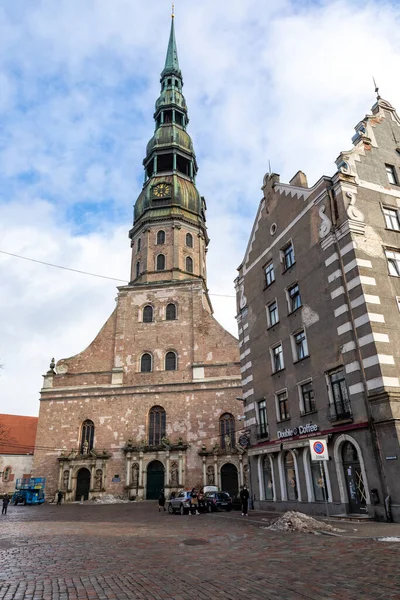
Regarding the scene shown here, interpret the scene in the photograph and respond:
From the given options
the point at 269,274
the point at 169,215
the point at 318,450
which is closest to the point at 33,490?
the point at 269,274

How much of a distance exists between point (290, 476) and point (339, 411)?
4.36 metres

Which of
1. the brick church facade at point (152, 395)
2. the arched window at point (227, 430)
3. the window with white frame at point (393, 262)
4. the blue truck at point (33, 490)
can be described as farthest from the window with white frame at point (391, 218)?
the blue truck at point (33, 490)

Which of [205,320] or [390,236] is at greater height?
[205,320]

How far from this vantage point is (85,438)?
124 ft

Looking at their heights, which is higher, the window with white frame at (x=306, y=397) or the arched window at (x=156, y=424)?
the arched window at (x=156, y=424)

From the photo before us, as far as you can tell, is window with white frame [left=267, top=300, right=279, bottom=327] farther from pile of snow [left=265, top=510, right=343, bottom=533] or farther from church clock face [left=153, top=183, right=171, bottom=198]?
church clock face [left=153, top=183, right=171, bottom=198]

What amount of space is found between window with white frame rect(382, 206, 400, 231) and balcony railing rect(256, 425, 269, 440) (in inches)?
418

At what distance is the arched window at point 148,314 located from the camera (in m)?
42.1

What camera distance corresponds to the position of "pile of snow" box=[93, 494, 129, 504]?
3370 centimetres

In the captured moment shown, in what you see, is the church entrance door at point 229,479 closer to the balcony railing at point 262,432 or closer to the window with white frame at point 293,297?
the balcony railing at point 262,432

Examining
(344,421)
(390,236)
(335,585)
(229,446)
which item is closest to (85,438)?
(229,446)

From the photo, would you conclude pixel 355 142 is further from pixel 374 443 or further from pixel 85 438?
pixel 85 438

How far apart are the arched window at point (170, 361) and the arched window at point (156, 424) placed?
364cm

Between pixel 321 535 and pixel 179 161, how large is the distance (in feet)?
154
